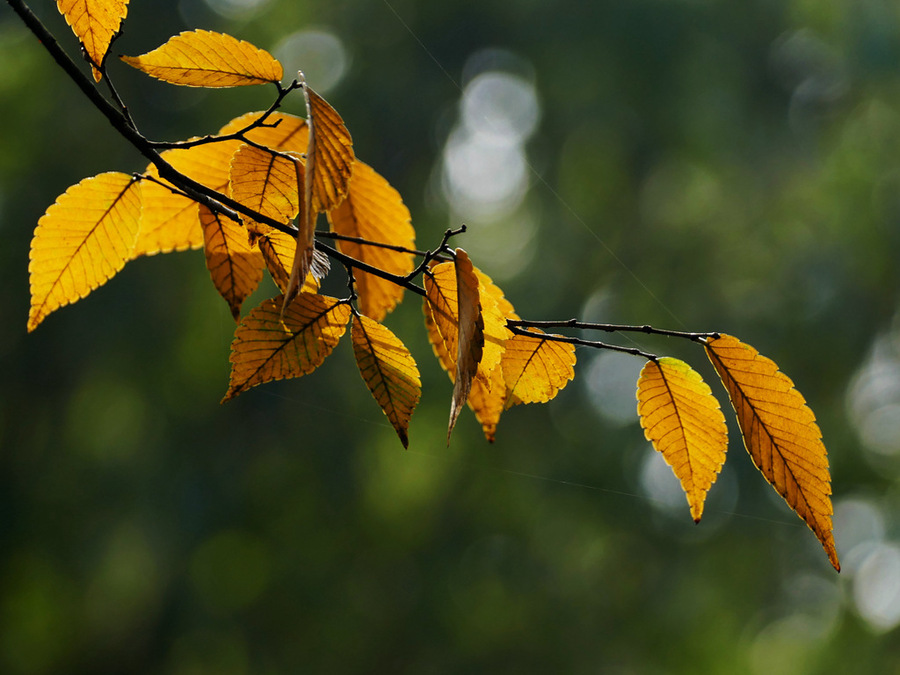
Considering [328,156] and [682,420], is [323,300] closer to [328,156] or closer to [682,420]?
[328,156]

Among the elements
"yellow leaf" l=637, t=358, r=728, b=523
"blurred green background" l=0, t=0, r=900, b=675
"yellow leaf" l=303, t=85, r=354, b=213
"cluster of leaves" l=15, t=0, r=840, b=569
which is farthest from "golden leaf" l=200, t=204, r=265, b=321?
"blurred green background" l=0, t=0, r=900, b=675

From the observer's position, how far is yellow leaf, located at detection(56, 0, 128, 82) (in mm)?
327

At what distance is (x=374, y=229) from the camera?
49 centimetres

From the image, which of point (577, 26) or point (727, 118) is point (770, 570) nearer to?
point (727, 118)

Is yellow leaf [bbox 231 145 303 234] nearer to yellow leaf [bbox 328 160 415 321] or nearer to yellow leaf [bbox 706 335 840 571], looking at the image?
yellow leaf [bbox 328 160 415 321]

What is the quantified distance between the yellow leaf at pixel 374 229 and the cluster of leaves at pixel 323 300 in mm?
65

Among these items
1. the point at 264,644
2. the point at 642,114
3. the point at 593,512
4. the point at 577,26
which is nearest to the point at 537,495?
the point at 593,512

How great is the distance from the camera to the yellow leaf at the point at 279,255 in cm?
34

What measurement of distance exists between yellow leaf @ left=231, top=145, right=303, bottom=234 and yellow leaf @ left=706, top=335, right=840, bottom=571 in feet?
0.72

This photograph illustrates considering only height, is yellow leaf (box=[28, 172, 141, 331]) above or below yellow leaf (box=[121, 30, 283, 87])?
below

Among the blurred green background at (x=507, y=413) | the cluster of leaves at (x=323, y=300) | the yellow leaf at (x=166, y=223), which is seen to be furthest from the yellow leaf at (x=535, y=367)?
the blurred green background at (x=507, y=413)

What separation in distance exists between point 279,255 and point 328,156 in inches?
2.8

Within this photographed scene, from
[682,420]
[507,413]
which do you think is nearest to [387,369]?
[682,420]

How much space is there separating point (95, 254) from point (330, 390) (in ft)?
12.9
